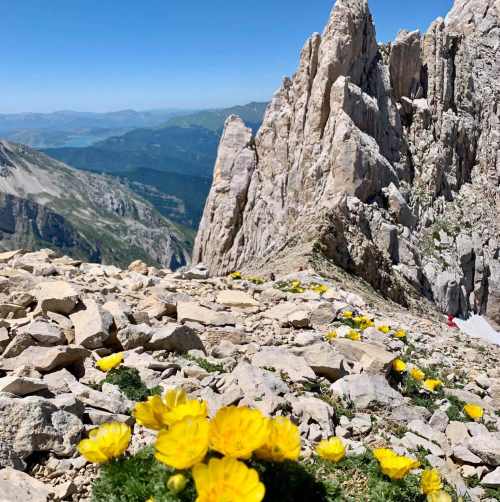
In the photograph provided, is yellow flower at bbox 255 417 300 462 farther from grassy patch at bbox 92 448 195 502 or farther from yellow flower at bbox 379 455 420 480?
yellow flower at bbox 379 455 420 480

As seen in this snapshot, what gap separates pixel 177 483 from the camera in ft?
9.40

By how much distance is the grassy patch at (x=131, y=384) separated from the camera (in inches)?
227

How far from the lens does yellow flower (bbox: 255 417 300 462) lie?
3.20m

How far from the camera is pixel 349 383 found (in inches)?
287

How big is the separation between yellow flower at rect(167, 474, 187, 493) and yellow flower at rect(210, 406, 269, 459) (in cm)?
27

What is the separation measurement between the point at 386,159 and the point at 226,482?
1760 inches

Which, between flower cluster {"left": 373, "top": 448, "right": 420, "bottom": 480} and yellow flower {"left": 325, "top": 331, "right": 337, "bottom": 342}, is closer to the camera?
flower cluster {"left": 373, "top": 448, "right": 420, "bottom": 480}

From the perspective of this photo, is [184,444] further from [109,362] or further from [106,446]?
[109,362]

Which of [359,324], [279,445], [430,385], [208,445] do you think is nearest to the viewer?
[208,445]

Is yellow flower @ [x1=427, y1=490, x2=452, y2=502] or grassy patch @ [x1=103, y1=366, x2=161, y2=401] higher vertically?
yellow flower @ [x1=427, y1=490, x2=452, y2=502]

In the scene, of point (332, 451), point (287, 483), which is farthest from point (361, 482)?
point (287, 483)

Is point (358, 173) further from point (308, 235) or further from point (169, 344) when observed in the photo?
point (169, 344)

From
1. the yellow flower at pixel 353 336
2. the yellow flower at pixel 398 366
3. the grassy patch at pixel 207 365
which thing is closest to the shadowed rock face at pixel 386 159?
the yellow flower at pixel 353 336

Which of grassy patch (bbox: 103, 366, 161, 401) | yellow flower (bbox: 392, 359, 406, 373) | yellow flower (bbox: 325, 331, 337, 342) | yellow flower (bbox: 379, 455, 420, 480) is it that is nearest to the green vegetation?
yellow flower (bbox: 379, 455, 420, 480)
